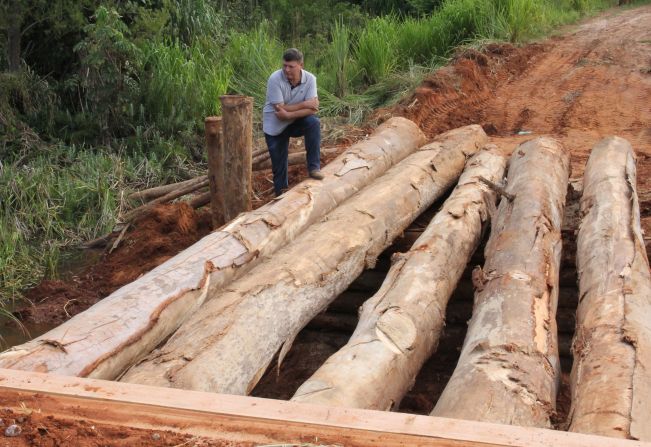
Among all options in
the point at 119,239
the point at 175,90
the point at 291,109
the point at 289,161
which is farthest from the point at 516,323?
the point at 175,90

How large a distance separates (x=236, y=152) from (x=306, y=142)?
0.81 meters

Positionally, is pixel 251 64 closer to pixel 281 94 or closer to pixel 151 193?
pixel 151 193

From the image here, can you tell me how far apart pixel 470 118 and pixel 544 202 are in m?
5.43

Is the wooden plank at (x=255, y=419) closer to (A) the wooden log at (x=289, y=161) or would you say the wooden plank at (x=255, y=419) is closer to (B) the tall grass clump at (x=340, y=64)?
(A) the wooden log at (x=289, y=161)

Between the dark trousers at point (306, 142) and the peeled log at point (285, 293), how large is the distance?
0.67 metres

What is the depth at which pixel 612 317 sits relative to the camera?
3.92 metres

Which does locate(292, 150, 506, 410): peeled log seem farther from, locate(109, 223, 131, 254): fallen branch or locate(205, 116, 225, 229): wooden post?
locate(109, 223, 131, 254): fallen branch

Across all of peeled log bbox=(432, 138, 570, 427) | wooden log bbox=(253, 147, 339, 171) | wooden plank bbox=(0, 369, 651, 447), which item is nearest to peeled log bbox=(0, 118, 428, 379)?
wooden plank bbox=(0, 369, 651, 447)

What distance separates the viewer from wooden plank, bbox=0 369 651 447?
2566 mm

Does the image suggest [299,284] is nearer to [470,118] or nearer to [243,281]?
[243,281]

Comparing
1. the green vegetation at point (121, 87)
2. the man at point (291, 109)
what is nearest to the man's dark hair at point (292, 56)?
the man at point (291, 109)

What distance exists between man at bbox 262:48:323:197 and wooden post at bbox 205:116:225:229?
433 mm

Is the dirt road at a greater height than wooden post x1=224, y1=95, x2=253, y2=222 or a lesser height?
lesser

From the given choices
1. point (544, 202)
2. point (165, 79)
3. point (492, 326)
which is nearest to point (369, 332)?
point (492, 326)
